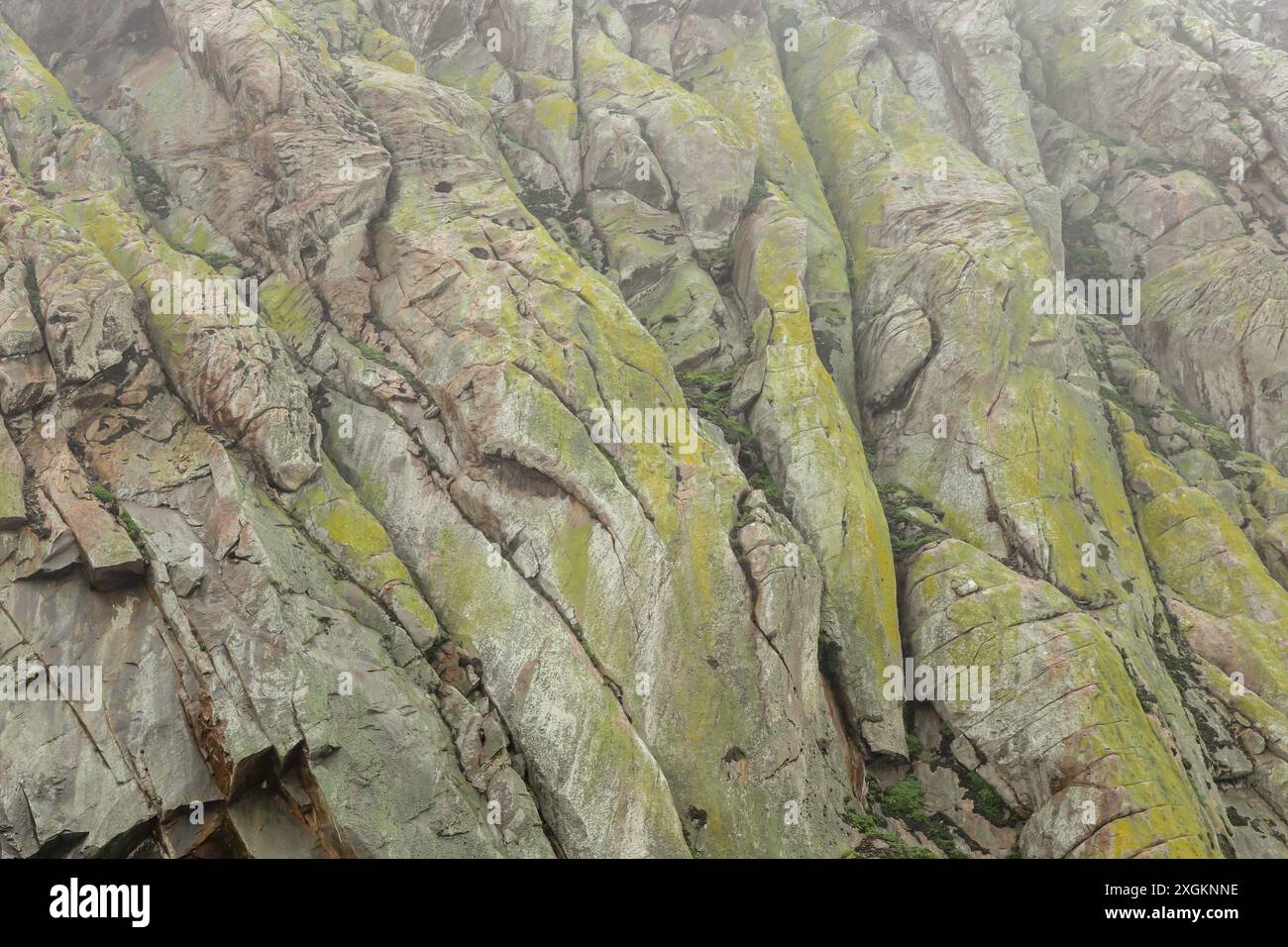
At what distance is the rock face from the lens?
76.6 ft

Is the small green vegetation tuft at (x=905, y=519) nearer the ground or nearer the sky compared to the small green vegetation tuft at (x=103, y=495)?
nearer the ground

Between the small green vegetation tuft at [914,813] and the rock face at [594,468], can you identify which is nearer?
the rock face at [594,468]

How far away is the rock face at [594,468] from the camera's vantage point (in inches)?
920

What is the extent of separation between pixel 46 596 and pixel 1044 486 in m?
33.5

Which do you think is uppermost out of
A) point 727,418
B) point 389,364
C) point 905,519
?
point 389,364

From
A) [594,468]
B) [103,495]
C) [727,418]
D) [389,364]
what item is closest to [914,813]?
[594,468]

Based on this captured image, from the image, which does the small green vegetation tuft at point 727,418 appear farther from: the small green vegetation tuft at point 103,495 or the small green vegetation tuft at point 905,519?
the small green vegetation tuft at point 103,495

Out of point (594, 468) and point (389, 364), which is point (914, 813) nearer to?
point (594, 468)

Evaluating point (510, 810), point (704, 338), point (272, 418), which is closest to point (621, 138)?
point (704, 338)

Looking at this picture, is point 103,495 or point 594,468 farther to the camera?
point 594,468

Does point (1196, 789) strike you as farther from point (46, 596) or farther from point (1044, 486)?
point (46, 596)

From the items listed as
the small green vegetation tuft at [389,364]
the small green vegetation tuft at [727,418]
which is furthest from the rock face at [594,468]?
the small green vegetation tuft at [727,418]

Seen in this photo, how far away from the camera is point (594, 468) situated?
29250 millimetres

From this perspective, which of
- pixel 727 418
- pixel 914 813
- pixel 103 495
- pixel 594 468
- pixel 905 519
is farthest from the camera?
pixel 727 418
